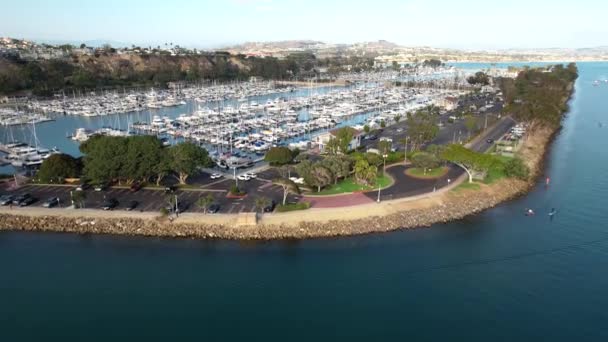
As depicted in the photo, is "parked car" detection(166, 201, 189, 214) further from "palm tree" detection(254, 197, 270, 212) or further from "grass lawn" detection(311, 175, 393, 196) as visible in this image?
"grass lawn" detection(311, 175, 393, 196)

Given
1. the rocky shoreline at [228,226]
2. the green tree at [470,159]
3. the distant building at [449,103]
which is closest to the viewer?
the rocky shoreline at [228,226]

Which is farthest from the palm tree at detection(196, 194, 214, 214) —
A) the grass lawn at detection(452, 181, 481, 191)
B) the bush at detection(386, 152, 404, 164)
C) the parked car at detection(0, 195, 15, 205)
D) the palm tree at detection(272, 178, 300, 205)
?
the grass lawn at detection(452, 181, 481, 191)

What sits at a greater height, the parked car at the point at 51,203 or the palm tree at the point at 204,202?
the palm tree at the point at 204,202

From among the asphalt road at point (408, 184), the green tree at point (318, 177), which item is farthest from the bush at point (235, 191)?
the asphalt road at point (408, 184)

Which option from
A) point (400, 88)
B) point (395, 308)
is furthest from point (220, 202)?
point (400, 88)

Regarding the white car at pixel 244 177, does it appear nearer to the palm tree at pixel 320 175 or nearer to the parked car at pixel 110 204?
the palm tree at pixel 320 175

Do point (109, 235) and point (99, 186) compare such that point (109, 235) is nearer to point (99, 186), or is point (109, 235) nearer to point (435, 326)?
point (99, 186)
